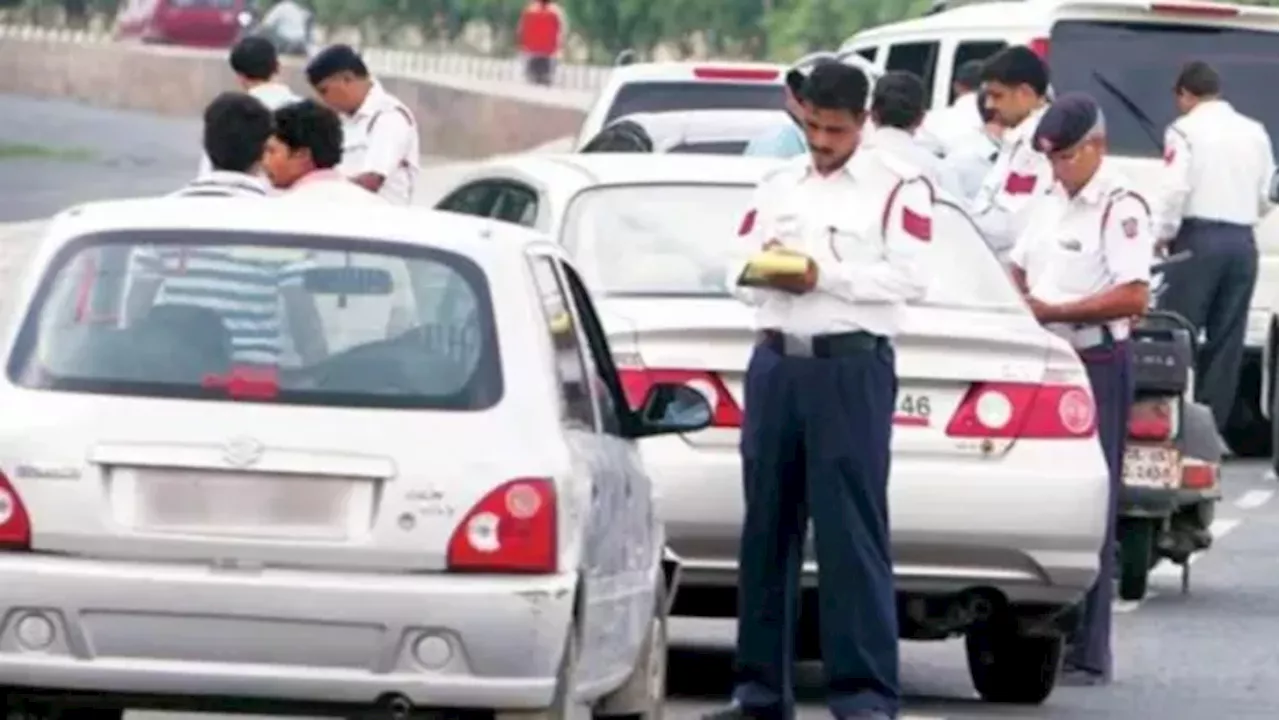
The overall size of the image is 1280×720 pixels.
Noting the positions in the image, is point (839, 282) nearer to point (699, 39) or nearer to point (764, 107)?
point (764, 107)

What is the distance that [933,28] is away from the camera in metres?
23.4

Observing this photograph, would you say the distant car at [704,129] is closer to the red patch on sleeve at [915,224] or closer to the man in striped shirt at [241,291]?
the red patch on sleeve at [915,224]

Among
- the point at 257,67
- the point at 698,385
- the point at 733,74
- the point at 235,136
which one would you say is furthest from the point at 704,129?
the point at 698,385

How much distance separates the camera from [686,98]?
24.7 metres

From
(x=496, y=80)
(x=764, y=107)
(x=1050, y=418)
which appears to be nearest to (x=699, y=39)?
(x=496, y=80)

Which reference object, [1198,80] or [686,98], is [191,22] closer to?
[686,98]

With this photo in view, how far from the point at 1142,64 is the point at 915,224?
11.3 meters

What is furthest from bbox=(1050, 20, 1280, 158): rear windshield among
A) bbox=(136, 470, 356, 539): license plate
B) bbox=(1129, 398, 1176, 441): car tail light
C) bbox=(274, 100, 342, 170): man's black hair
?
bbox=(136, 470, 356, 539): license plate

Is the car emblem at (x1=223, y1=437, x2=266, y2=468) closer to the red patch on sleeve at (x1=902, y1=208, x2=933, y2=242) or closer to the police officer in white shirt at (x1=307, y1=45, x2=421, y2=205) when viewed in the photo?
the red patch on sleeve at (x1=902, y1=208, x2=933, y2=242)

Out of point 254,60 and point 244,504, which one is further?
Answer: point 254,60

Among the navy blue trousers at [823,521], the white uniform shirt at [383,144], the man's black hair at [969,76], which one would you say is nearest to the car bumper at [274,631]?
the navy blue trousers at [823,521]

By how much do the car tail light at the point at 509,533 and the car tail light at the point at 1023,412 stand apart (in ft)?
10.5

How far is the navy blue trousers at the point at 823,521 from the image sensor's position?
37.4ft

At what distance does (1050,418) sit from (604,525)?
2.78 metres
